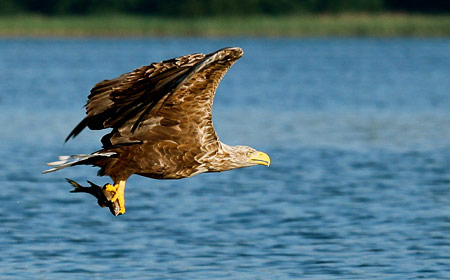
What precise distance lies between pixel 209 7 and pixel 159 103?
185 feet

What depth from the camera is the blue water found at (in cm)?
856

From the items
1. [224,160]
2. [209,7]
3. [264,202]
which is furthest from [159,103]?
[209,7]

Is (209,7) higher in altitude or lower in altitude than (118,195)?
lower

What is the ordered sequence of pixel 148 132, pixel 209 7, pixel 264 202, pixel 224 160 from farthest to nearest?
pixel 209 7 < pixel 264 202 < pixel 224 160 < pixel 148 132

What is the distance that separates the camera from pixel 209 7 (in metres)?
62.5

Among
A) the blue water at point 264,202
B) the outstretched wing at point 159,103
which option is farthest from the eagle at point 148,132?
the blue water at point 264,202

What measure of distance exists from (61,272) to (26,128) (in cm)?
1070

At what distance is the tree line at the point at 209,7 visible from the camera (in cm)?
6094

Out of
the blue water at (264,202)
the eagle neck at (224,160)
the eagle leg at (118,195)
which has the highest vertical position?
the eagle neck at (224,160)

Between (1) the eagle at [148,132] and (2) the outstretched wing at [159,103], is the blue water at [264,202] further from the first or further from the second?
(2) the outstretched wing at [159,103]

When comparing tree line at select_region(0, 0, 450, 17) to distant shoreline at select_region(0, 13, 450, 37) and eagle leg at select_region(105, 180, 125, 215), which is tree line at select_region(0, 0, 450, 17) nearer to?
distant shoreline at select_region(0, 13, 450, 37)

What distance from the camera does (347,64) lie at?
135 feet

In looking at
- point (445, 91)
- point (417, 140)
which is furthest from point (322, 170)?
point (445, 91)

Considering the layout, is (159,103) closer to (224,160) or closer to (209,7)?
(224,160)
